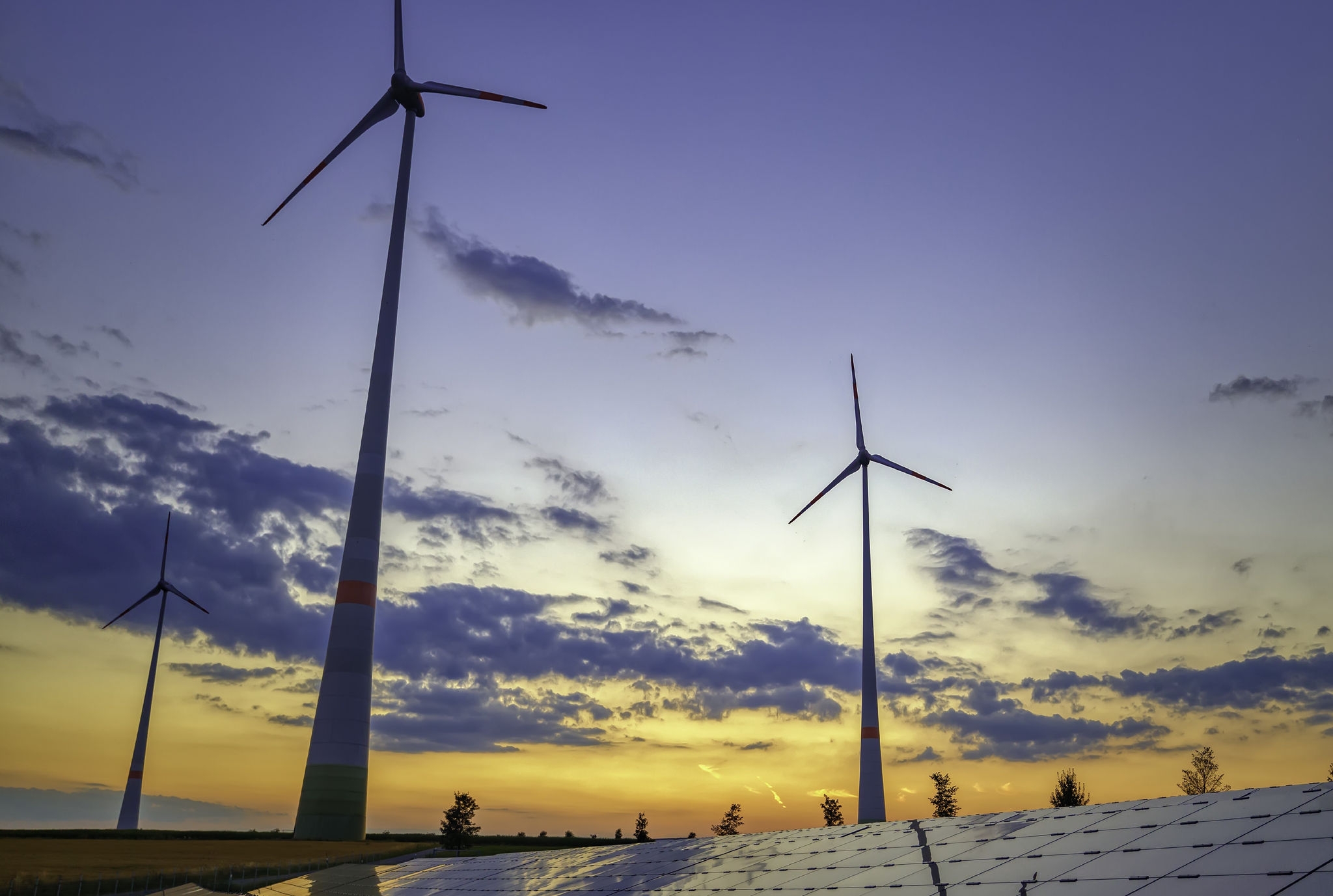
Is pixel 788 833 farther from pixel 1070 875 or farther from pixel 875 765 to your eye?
pixel 875 765

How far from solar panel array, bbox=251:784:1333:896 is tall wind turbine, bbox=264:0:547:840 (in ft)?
68.8

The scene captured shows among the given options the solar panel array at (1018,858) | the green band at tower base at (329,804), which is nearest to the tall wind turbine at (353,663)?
the green band at tower base at (329,804)

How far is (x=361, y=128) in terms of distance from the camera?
9850cm

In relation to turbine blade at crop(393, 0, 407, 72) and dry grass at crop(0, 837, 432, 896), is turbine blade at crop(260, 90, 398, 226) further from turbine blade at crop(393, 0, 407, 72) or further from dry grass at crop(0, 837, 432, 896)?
dry grass at crop(0, 837, 432, 896)

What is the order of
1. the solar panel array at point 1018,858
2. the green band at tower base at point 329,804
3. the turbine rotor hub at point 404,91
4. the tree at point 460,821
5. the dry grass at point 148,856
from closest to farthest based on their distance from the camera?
the solar panel array at point 1018,858, the dry grass at point 148,856, the green band at tower base at point 329,804, the turbine rotor hub at point 404,91, the tree at point 460,821

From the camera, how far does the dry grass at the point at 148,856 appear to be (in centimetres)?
5653

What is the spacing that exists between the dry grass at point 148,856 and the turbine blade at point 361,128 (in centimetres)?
5608

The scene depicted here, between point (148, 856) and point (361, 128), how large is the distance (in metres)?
68.5

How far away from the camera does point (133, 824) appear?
15162 centimetres

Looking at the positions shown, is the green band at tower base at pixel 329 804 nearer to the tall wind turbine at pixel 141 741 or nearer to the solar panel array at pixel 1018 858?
the solar panel array at pixel 1018 858

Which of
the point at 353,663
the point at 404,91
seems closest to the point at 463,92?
the point at 404,91

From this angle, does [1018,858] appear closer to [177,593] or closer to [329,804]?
[329,804]

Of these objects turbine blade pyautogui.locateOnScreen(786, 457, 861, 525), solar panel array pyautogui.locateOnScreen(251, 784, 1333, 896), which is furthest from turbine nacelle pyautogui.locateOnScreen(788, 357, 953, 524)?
solar panel array pyautogui.locateOnScreen(251, 784, 1333, 896)

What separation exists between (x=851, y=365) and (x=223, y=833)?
13761cm
